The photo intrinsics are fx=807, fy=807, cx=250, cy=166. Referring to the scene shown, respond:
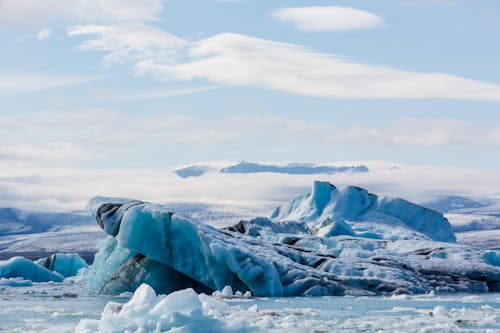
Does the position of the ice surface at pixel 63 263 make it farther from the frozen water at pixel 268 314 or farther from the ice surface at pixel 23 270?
the frozen water at pixel 268 314

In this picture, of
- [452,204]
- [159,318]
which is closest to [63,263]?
[159,318]

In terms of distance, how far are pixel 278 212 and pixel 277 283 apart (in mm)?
21015

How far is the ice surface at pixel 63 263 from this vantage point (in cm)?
2702

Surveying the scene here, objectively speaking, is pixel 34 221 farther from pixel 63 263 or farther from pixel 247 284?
pixel 247 284

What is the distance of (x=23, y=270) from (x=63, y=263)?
3.54 m

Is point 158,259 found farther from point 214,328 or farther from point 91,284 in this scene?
point 214,328

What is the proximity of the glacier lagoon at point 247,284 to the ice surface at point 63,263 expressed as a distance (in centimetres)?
371

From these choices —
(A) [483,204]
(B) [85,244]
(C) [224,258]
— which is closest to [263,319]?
(C) [224,258]

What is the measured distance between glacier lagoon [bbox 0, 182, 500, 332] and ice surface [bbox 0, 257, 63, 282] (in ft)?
3.41

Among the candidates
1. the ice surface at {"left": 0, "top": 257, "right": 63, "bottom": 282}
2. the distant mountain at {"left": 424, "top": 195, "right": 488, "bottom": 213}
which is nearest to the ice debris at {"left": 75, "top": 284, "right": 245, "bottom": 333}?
the ice surface at {"left": 0, "top": 257, "right": 63, "bottom": 282}

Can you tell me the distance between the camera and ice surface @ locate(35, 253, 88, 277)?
27016mm

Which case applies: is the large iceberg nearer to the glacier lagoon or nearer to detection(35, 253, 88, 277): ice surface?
the glacier lagoon

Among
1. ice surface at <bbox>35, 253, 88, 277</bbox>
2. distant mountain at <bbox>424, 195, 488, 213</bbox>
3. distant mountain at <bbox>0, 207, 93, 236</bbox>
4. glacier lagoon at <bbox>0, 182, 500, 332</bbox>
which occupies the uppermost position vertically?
glacier lagoon at <bbox>0, 182, 500, 332</bbox>

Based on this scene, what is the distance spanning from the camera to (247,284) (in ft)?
52.3
